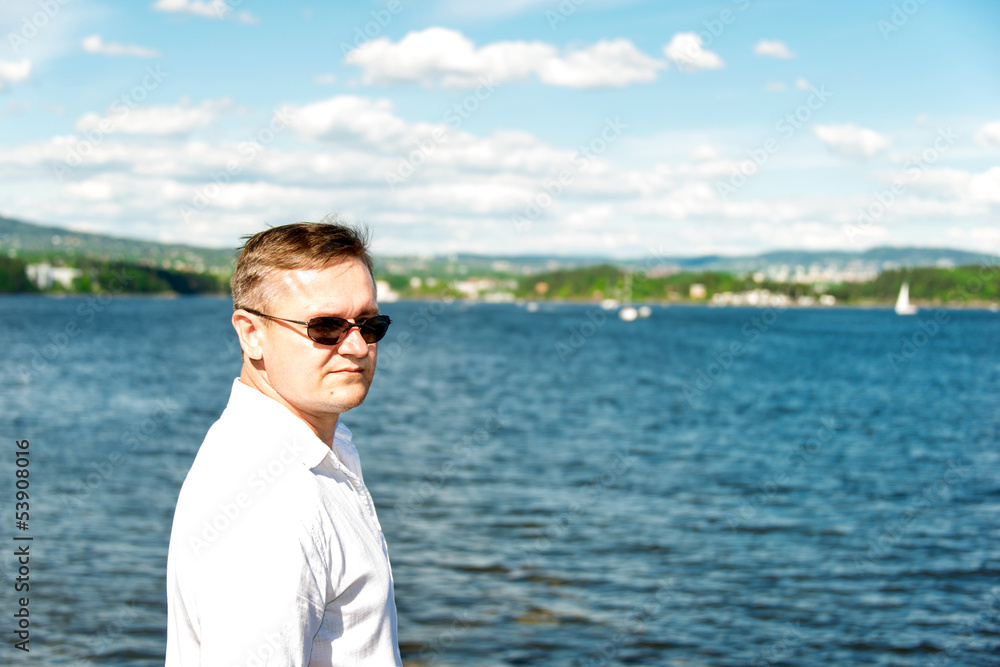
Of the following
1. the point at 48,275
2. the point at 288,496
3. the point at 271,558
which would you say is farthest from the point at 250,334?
the point at 48,275

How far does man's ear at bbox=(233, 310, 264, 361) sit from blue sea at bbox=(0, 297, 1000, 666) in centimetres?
837

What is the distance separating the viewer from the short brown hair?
7.94ft

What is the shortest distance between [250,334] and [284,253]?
29 centimetres

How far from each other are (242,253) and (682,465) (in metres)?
20.8

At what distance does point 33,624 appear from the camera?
1052 cm

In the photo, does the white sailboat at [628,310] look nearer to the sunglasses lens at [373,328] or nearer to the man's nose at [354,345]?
the sunglasses lens at [373,328]

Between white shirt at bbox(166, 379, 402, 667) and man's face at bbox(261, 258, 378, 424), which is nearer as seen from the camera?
white shirt at bbox(166, 379, 402, 667)

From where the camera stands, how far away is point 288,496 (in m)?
2.13

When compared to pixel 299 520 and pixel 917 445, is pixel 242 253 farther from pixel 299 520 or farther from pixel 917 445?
pixel 917 445

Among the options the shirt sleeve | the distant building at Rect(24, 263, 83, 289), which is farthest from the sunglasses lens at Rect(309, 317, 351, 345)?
the distant building at Rect(24, 263, 83, 289)

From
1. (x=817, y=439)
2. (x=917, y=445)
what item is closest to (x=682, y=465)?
(x=817, y=439)

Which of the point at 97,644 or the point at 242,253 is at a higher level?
the point at 242,253

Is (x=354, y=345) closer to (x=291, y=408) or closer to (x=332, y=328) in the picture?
(x=332, y=328)

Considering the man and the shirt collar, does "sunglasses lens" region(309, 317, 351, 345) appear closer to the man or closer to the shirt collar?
the man
